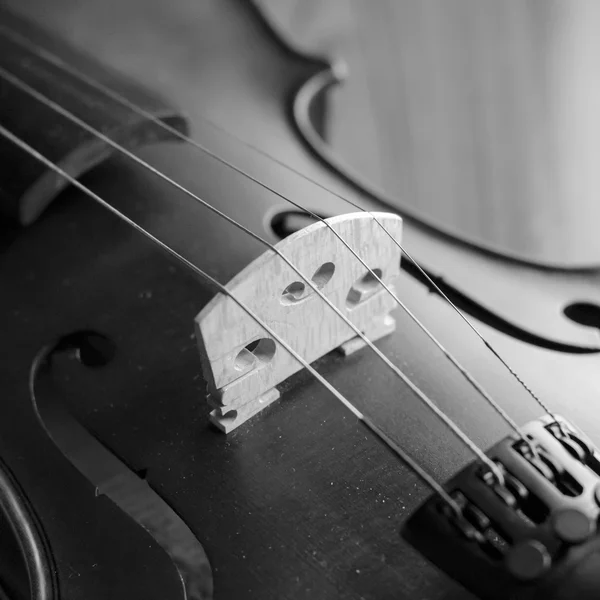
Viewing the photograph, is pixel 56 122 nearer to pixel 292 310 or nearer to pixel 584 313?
pixel 292 310

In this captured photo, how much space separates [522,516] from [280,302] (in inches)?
9.5

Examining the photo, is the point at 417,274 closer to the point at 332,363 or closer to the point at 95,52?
the point at 332,363

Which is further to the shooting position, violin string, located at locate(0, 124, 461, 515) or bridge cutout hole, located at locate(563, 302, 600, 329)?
bridge cutout hole, located at locate(563, 302, 600, 329)

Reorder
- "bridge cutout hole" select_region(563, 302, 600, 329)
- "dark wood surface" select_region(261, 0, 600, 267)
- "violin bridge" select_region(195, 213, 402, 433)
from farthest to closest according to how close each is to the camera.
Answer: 1. "dark wood surface" select_region(261, 0, 600, 267)
2. "bridge cutout hole" select_region(563, 302, 600, 329)
3. "violin bridge" select_region(195, 213, 402, 433)

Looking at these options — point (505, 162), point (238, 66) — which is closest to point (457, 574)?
point (238, 66)

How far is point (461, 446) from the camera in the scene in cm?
62

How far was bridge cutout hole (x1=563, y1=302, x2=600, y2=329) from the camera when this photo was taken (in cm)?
81

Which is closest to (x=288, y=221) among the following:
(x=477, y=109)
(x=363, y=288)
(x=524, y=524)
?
(x=363, y=288)

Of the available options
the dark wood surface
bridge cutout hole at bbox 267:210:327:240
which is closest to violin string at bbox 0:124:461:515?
bridge cutout hole at bbox 267:210:327:240

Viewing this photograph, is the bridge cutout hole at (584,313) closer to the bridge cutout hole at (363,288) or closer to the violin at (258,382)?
the violin at (258,382)

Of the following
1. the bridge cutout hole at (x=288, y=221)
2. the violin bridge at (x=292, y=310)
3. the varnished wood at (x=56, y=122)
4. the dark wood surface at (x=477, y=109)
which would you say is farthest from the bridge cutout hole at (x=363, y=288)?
the dark wood surface at (x=477, y=109)

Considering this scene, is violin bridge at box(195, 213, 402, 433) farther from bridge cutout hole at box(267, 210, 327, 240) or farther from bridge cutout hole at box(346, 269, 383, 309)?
bridge cutout hole at box(267, 210, 327, 240)

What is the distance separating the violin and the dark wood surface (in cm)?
39

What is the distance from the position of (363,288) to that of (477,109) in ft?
2.55
